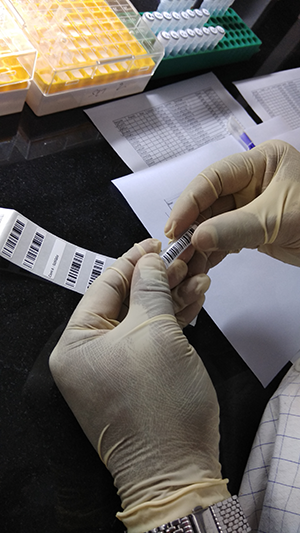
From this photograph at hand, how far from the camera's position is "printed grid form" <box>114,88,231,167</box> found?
1220mm

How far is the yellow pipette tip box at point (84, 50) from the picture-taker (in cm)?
102

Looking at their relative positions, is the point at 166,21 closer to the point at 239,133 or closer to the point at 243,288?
the point at 239,133

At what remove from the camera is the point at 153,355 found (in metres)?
0.72

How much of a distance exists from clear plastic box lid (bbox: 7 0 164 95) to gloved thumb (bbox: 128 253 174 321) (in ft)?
1.80

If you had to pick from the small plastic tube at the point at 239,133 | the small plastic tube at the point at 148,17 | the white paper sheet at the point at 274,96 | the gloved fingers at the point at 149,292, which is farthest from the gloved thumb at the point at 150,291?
the white paper sheet at the point at 274,96

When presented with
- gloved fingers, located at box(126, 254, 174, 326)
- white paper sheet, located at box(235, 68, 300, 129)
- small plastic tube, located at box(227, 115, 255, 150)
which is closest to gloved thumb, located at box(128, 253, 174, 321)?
Result: gloved fingers, located at box(126, 254, 174, 326)

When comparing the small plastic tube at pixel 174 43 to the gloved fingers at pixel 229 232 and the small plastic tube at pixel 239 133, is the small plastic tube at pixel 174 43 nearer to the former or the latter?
the small plastic tube at pixel 239 133

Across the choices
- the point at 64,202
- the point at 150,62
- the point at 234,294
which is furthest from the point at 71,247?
the point at 150,62

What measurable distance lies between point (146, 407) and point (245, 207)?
472mm

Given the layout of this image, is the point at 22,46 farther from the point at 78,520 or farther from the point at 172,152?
the point at 78,520

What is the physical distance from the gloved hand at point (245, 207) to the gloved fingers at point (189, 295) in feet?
0.21

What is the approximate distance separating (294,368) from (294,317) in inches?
7.5

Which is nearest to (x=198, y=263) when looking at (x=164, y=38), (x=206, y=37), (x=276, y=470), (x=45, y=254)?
(x=45, y=254)

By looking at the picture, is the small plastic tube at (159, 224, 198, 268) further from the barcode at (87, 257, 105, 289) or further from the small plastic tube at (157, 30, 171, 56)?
the small plastic tube at (157, 30, 171, 56)
